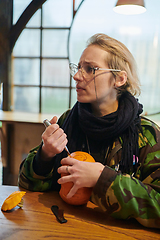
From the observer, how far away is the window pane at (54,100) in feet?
11.9

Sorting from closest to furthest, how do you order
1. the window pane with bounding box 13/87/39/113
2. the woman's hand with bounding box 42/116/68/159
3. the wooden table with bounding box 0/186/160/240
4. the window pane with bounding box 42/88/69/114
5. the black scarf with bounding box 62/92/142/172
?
1. the wooden table with bounding box 0/186/160/240
2. the woman's hand with bounding box 42/116/68/159
3. the black scarf with bounding box 62/92/142/172
4. the window pane with bounding box 42/88/69/114
5. the window pane with bounding box 13/87/39/113

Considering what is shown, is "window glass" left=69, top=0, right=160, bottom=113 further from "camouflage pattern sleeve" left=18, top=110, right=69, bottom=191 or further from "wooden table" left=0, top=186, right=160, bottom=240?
"wooden table" left=0, top=186, right=160, bottom=240

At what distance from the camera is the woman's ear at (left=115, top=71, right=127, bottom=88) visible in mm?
1188

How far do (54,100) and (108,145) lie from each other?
262 centimetres

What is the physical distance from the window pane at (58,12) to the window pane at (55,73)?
1.86 feet

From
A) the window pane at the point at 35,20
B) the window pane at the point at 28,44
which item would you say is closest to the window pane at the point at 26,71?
the window pane at the point at 28,44

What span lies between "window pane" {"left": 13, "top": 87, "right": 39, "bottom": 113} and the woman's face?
264cm

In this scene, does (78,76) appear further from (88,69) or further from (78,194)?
(78,194)

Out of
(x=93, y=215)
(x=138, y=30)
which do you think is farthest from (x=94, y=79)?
(x=138, y=30)

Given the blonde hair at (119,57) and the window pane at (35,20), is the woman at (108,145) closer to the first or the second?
the blonde hair at (119,57)

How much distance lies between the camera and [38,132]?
2.78m

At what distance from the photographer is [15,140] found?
2928mm

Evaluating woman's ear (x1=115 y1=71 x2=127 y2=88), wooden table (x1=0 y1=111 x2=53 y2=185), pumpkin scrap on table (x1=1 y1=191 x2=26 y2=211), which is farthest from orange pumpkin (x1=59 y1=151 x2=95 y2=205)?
wooden table (x1=0 y1=111 x2=53 y2=185)

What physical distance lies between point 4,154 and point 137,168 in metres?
2.29
